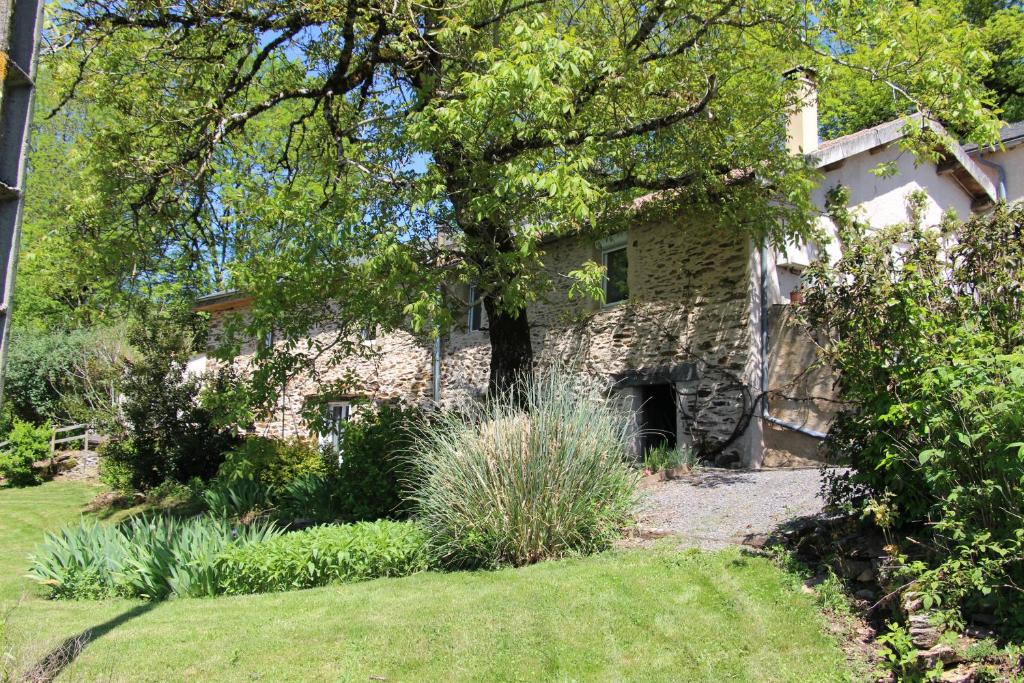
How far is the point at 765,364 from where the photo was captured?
1183cm

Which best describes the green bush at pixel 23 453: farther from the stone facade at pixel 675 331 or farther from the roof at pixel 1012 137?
the roof at pixel 1012 137

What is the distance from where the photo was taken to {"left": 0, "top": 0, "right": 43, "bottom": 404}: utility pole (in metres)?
3.20

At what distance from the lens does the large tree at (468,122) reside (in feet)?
28.8

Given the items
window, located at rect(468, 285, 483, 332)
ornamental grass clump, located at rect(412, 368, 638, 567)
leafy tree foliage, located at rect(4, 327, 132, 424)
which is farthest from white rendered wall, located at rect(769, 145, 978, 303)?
leafy tree foliage, located at rect(4, 327, 132, 424)

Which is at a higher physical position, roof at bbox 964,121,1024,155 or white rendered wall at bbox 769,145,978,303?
roof at bbox 964,121,1024,155

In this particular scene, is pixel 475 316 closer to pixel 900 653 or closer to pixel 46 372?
pixel 900 653

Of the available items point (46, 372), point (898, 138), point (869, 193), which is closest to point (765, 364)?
point (869, 193)

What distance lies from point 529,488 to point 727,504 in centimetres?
263

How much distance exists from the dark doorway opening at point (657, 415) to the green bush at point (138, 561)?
7.19 meters

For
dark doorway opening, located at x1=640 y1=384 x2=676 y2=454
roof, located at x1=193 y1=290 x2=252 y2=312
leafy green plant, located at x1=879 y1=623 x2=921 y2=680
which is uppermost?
roof, located at x1=193 y1=290 x2=252 y2=312

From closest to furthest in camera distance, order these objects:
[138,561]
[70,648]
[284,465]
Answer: [70,648] → [138,561] → [284,465]

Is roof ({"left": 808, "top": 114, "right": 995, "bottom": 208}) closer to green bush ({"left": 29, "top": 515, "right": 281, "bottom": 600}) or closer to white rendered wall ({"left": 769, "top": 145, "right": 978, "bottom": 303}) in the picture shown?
white rendered wall ({"left": 769, "top": 145, "right": 978, "bottom": 303})

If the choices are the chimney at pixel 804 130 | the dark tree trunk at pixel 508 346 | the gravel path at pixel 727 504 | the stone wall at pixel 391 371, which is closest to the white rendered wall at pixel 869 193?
the chimney at pixel 804 130

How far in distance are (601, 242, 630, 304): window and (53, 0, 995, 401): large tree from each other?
1960mm
